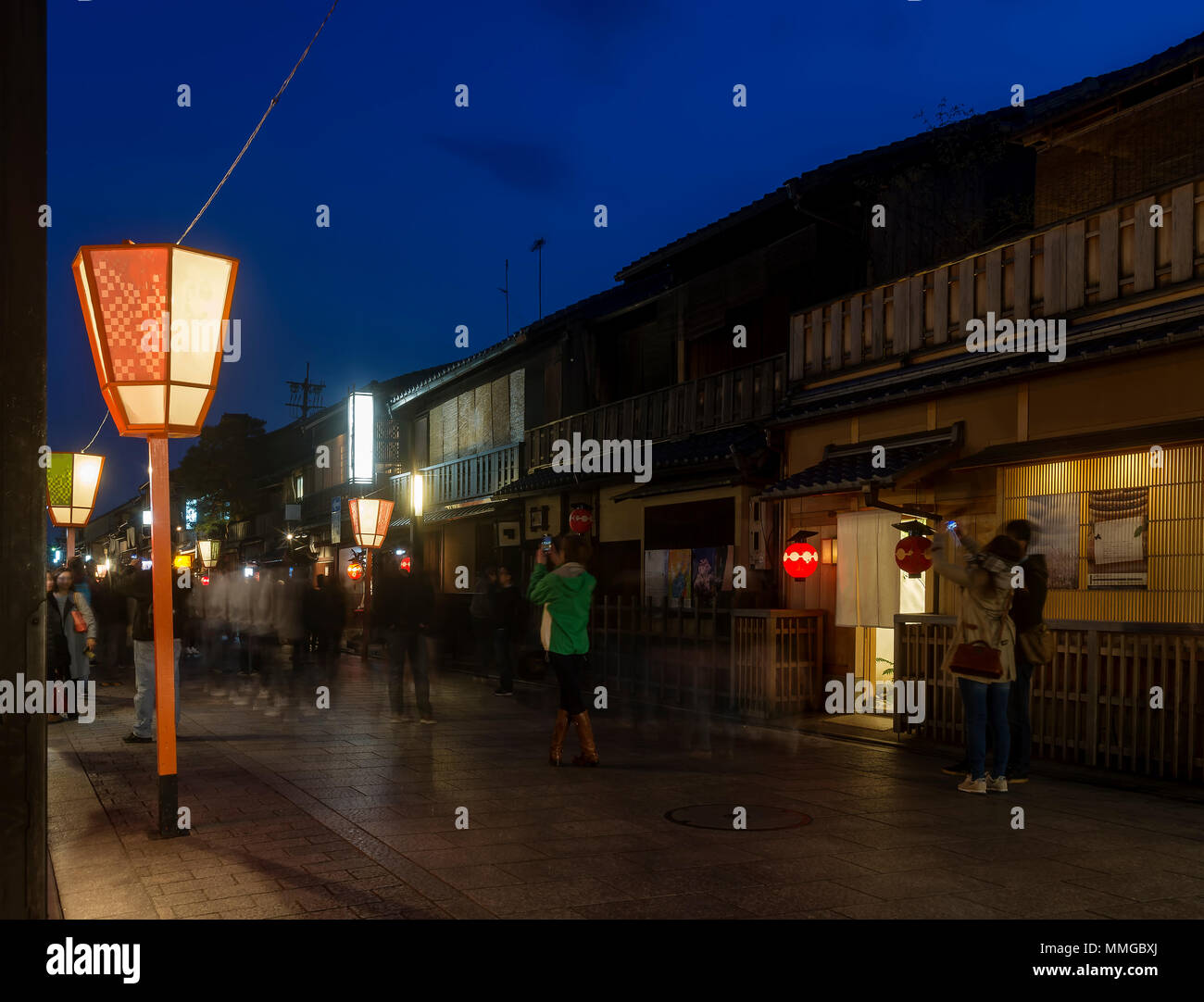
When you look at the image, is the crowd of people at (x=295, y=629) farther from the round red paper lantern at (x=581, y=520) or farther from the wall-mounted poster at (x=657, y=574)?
the wall-mounted poster at (x=657, y=574)

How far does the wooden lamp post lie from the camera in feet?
52.2

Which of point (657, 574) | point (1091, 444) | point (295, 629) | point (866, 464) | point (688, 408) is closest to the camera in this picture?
point (1091, 444)

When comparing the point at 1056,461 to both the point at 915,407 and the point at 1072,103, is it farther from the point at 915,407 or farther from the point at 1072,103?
the point at 1072,103

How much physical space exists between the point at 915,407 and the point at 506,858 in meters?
9.10

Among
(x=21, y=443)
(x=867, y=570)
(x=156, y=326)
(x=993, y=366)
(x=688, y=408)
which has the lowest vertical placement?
(x=867, y=570)

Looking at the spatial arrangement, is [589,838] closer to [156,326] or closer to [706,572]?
[156,326]

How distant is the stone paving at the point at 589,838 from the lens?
5.62 metres

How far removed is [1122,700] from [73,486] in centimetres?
1418

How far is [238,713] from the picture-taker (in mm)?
14305

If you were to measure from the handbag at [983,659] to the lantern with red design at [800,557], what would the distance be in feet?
20.0

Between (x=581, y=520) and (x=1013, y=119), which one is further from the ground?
(x=1013, y=119)

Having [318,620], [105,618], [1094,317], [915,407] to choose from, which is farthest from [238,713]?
[1094,317]

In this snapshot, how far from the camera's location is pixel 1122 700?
9555mm

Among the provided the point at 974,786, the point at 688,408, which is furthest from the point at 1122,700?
the point at 688,408
